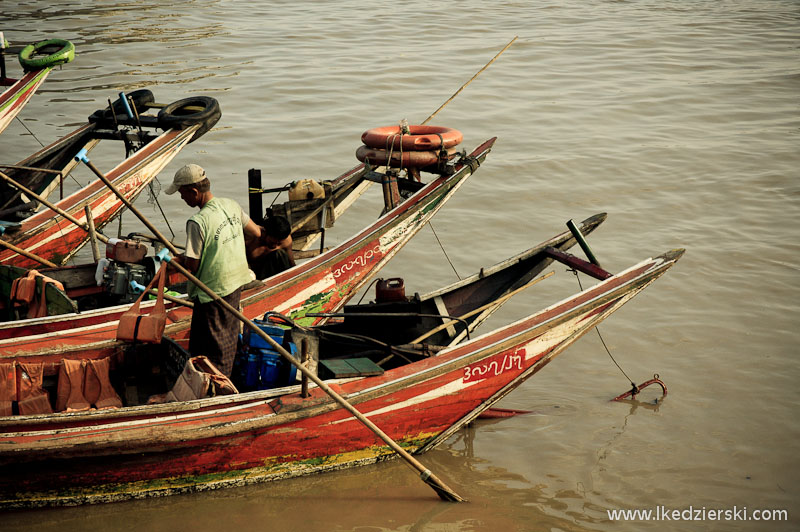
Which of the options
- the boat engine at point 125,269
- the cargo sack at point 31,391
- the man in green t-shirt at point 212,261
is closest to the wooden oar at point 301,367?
the man in green t-shirt at point 212,261

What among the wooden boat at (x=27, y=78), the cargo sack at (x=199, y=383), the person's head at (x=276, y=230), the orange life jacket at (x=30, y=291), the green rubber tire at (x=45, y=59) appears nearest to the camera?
the cargo sack at (x=199, y=383)

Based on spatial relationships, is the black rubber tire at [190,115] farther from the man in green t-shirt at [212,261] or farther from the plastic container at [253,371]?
the plastic container at [253,371]

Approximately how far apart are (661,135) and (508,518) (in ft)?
26.4

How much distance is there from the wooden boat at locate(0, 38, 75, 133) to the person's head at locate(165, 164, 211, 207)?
5095mm

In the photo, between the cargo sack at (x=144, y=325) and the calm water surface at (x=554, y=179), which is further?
the calm water surface at (x=554, y=179)

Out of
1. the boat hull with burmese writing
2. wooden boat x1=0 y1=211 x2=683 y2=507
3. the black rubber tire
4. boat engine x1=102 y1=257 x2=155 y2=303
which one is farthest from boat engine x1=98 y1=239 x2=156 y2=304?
the black rubber tire

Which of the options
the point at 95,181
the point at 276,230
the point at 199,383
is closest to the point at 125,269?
the point at 276,230

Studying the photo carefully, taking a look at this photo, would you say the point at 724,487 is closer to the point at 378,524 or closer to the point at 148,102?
the point at 378,524

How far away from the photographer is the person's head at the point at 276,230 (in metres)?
5.66

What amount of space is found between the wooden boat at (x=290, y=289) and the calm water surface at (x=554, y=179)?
1.06m

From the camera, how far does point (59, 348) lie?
16.1 ft

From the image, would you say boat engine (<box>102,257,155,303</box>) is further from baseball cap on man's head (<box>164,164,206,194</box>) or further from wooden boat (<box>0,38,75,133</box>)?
wooden boat (<box>0,38,75,133</box>)

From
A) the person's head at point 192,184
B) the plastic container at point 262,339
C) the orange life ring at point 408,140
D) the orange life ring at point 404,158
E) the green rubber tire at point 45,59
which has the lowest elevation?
the plastic container at point 262,339

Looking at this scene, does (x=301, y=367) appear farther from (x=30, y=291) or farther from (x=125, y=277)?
(x=30, y=291)
